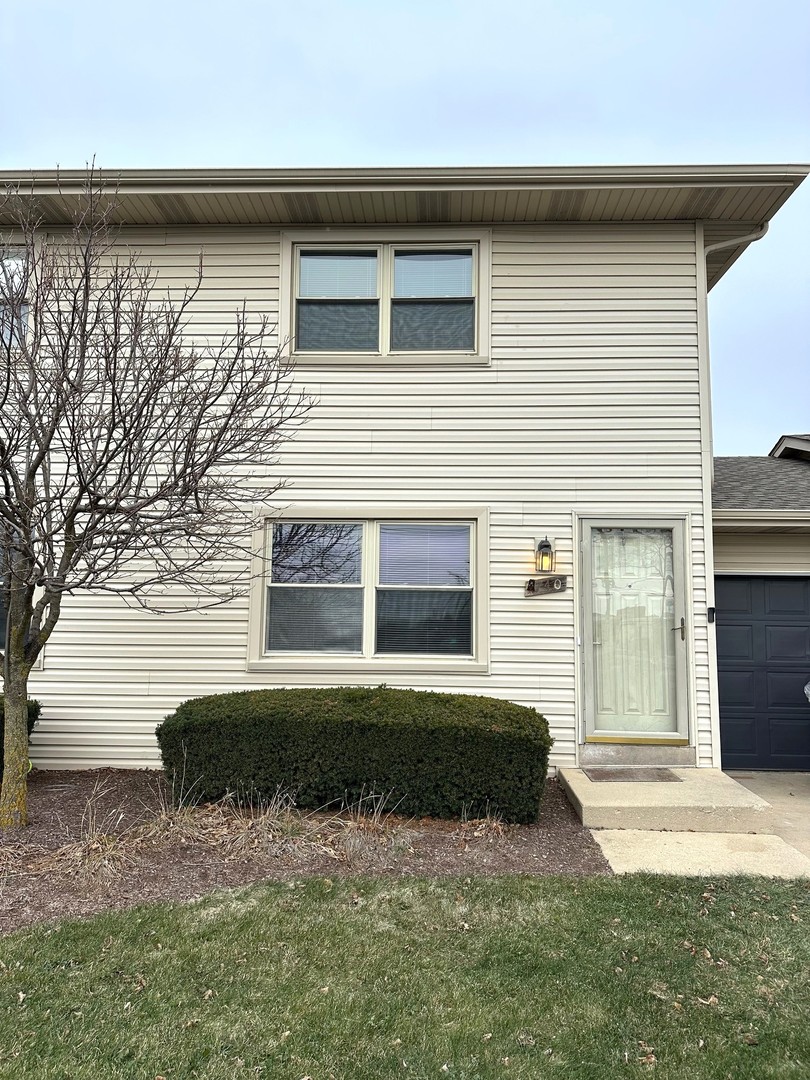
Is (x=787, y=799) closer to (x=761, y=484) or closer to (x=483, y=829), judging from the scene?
(x=483, y=829)

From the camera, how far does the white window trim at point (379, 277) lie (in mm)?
6996

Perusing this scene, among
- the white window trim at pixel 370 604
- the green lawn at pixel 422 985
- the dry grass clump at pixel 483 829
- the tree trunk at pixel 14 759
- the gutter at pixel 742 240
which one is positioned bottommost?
the green lawn at pixel 422 985

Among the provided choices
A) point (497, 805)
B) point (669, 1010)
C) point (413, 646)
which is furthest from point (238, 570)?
point (669, 1010)

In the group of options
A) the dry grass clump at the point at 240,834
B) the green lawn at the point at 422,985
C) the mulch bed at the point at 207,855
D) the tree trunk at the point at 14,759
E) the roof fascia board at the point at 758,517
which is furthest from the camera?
the roof fascia board at the point at 758,517

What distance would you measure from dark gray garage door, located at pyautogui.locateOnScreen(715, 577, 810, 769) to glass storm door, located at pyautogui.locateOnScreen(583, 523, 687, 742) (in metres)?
1.24

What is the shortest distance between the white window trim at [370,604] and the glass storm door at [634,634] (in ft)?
3.41

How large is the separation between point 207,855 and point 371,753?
1.36 metres

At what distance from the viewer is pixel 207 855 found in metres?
4.54

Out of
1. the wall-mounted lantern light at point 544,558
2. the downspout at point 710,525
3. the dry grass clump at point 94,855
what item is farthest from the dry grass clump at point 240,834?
the downspout at point 710,525

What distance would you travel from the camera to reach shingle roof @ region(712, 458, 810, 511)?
7.41 meters

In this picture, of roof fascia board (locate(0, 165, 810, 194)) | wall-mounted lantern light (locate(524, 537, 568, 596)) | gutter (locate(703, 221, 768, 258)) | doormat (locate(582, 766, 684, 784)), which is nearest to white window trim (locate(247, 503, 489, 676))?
wall-mounted lantern light (locate(524, 537, 568, 596))

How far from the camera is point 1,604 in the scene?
7.13 meters

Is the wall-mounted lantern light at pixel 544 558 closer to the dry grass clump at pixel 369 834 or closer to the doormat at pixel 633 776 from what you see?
the doormat at pixel 633 776

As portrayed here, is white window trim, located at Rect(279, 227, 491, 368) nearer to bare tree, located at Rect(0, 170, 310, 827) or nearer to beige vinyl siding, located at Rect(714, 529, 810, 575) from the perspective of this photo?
bare tree, located at Rect(0, 170, 310, 827)
